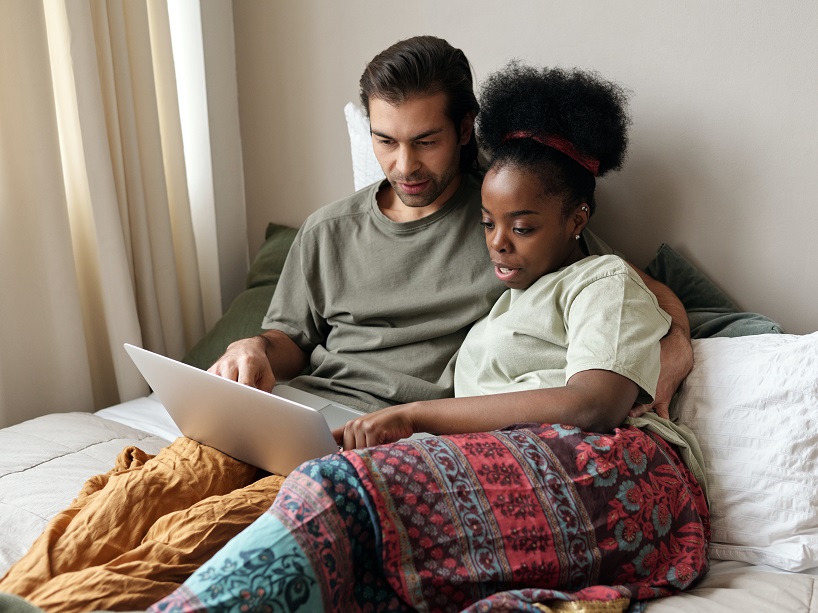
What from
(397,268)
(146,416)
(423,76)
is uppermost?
(423,76)

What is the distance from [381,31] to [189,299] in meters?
0.88

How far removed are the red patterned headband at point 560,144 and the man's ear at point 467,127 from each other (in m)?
0.20

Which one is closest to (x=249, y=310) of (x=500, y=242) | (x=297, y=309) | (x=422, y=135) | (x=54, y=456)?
(x=297, y=309)

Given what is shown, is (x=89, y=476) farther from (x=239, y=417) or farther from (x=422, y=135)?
(x=422, y=135)

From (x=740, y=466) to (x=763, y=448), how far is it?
44 millimetres

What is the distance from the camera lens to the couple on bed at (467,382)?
95 centimetres

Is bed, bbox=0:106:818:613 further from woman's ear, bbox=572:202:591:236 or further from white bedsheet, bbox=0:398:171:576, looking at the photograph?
woman's ear, bbox=572:202:591:236

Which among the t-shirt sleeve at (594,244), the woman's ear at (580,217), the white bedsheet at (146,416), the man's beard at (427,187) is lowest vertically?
the white bedsheet at (146,416)

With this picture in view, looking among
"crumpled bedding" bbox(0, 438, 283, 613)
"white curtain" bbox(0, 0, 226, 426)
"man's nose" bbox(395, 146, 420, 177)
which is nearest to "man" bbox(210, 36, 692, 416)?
"man's nose" bbox(395, 146, 420, 177)

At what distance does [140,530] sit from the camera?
111 centimetres

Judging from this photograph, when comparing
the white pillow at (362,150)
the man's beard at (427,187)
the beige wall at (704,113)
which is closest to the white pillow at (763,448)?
the beige wall at (704,113)

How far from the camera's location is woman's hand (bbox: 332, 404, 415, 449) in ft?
3.78

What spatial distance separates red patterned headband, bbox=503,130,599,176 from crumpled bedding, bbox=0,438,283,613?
26.8 inches

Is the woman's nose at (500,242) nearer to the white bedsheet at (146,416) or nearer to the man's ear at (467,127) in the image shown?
the man's ear at (467,127)
